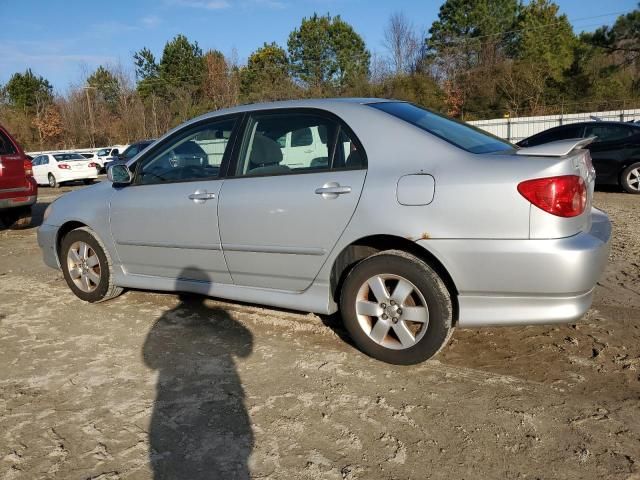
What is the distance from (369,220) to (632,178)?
8735 millimetres

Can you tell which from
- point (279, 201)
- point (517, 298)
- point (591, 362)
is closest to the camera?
point (517, 298)

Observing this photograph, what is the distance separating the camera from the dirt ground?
7.74ft

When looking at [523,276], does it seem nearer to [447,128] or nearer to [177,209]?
[447,128]

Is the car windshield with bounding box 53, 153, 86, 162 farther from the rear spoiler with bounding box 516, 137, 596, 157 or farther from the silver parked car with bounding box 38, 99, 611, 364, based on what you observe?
the rear spoiler with bounding box 516, 137, 596, 157

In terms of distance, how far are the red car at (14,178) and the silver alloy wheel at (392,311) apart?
7.09m

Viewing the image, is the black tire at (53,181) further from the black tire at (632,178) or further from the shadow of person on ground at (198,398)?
the black tire at (632,178)

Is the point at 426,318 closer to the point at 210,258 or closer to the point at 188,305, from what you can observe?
the point at 210,258

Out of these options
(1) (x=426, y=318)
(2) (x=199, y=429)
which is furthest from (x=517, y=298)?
(2) (x=199, y=429)

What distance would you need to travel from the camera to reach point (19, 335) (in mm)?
4016

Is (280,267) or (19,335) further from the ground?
(280,267)

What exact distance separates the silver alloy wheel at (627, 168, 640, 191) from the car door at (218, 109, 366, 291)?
851cm

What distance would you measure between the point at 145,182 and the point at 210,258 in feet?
3.16

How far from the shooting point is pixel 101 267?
4570 millimetres

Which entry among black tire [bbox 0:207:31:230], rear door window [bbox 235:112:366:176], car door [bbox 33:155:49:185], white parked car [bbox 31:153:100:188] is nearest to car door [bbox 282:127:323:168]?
rear door window [bbox 235:112:366:176]
